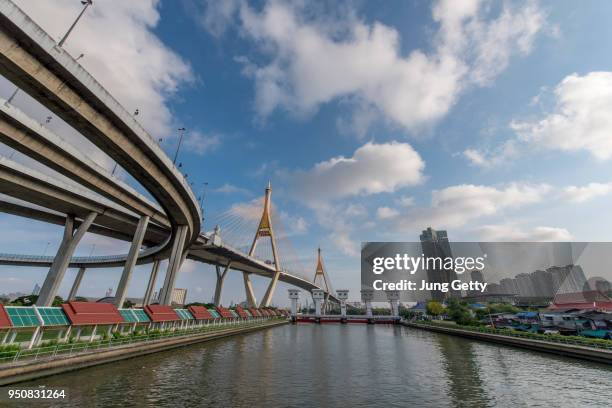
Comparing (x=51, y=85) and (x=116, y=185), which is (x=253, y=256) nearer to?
(x=116, y=185)

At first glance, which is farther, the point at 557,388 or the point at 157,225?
the point at 157,225

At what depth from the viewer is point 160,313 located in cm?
3788

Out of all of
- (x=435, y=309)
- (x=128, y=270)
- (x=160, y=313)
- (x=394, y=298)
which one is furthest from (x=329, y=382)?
(x=435, y=309)

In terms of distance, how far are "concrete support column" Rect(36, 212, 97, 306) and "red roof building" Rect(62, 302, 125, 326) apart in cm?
1980

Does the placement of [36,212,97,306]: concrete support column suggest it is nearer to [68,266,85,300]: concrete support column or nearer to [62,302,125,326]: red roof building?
[62,302,125,326]: red roof building

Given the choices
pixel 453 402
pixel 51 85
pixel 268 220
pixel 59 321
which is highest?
pixel 268 220

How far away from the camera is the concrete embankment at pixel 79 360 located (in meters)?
15.8

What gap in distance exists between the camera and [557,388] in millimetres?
20016

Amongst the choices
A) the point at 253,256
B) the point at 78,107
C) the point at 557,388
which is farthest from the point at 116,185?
the point at 253,256

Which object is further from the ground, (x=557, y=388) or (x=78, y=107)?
(x=78, y=107)

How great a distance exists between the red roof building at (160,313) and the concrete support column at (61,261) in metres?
16.2

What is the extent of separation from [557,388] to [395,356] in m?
15.5

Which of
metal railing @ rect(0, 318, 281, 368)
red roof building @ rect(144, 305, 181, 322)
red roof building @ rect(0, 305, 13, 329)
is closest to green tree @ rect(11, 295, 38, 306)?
red roof building @ rect(144, 305, 181, 322)

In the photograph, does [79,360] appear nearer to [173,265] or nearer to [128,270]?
[128,270]
